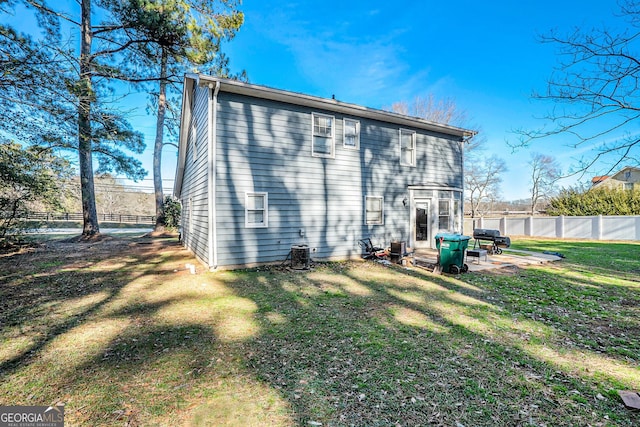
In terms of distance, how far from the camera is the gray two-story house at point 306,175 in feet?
26.1

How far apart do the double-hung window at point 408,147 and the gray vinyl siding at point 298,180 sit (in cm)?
25

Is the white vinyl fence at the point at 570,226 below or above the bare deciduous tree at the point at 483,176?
below

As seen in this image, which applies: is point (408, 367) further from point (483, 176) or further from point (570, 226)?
point (483, 176)

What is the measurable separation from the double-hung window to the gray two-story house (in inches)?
1.6

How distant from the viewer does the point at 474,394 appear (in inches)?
105

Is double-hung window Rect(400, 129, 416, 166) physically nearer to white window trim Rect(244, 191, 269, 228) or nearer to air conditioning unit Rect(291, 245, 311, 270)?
air conditioning unit Rect(291, 245, 311, 270)

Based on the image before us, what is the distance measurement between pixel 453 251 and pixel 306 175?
16.5 feet

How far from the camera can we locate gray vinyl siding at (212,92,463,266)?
26.2ft

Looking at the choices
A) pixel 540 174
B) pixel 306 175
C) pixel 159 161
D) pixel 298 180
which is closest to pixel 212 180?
pixel 298 180

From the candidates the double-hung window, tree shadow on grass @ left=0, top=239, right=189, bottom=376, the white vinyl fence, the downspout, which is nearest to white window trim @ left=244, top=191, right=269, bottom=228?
the downspout

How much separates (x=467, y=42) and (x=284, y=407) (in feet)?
55.0

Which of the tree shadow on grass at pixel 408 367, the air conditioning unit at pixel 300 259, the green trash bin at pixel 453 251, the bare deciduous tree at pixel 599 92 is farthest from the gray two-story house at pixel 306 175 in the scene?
the bare deciduous tree at pixel 599 92

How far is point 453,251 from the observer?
762cm

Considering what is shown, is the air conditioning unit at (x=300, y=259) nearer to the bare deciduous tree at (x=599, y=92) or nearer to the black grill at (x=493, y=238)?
the bare deciduous tree at (x=599, y=92)
